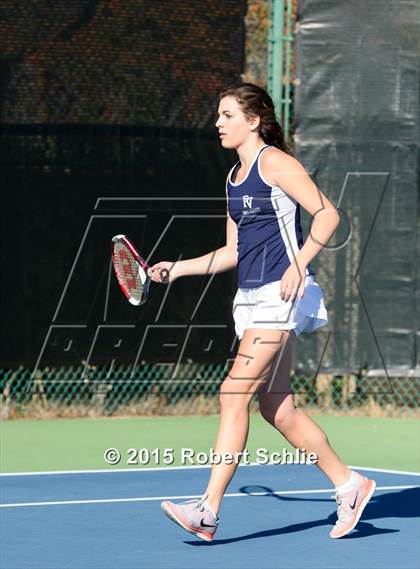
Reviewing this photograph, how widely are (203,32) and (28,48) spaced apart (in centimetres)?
147

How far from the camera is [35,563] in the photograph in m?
5.55

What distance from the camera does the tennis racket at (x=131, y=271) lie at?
652 centimetres

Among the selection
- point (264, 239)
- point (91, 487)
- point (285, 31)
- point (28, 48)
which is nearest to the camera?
point (264, 239)

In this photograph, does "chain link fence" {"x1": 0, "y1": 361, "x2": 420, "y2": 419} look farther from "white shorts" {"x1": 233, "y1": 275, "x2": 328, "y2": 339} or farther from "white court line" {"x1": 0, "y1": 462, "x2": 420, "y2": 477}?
"white shorts" {"x1": 233, "y1": 275, "x2": 328, "y2": 339}

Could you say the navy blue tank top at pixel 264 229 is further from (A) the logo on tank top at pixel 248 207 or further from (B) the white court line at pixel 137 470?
(B) the white court line at pixel 137 470

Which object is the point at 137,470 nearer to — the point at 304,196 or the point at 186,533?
the point at 186,533

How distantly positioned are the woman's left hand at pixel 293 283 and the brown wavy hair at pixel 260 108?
654mm

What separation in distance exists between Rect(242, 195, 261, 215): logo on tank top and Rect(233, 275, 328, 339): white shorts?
0.33m

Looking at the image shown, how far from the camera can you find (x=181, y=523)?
5730 millimetres

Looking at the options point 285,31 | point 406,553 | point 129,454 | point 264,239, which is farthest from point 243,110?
point 285,31

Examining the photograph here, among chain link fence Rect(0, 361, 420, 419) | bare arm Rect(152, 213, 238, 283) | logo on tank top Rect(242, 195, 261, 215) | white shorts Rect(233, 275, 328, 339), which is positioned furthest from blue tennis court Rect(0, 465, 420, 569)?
chain link fence Rect(0, 361, 420, 419)

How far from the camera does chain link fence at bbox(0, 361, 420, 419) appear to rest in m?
10.6

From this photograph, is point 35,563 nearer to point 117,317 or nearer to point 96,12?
point 117,317

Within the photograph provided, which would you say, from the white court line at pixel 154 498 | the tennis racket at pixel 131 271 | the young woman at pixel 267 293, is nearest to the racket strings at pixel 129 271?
the tennis racket at pixel 131 271
